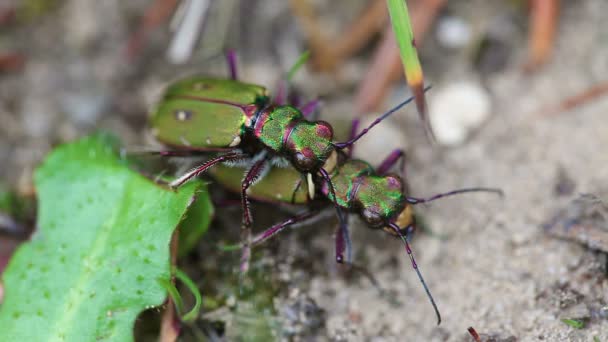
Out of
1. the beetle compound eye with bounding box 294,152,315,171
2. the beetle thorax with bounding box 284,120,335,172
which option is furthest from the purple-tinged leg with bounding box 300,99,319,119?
the beetle compound eye with bounding box 294,152,315,171

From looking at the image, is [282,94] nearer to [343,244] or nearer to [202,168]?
[202,168]

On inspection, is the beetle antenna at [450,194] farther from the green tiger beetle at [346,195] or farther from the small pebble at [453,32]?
the small pebble at [453,32]

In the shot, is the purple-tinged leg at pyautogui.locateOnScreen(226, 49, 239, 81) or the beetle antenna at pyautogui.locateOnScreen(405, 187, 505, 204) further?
the purple-tinged leg at pyautogui.locateOnScreen(226, 49, 239, 81)

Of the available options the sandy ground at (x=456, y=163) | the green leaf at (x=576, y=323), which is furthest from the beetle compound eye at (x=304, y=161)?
the green leaf at (x=576, y=323)

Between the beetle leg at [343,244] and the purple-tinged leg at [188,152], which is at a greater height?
the beetle leg at [343,244]

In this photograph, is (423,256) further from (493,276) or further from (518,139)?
(518,139)

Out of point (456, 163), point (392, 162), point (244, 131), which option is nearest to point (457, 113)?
point (456, 163)

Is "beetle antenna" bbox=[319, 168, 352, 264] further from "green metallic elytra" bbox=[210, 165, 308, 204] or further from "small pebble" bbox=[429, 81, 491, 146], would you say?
"small pebble" bbox=[429, 81, 491, 146]
